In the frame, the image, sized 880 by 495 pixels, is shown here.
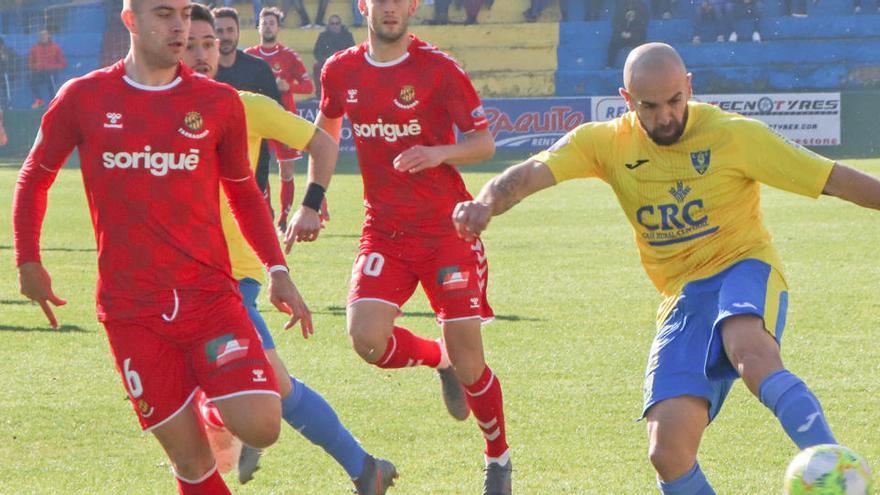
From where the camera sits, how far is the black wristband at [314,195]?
6.40 metres

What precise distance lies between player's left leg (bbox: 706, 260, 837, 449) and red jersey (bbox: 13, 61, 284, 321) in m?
1.70

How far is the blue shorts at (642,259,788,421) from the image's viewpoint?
500 centimetres

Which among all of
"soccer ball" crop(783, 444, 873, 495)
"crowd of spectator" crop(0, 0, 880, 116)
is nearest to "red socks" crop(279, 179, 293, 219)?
"soccer ball" crop(783, 444, 873, 495)

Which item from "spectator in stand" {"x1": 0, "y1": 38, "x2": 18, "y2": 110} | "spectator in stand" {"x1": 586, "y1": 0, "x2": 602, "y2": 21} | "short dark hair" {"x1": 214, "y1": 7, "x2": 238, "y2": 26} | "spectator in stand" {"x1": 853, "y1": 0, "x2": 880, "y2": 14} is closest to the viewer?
"short dark hair" {"x1": 214, "y1": 7, "x2": 238, "y2": 26}

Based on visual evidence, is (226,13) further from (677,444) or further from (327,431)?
(677,444)

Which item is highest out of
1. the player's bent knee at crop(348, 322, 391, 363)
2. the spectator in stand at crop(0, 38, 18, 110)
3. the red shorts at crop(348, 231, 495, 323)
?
the red shorts at crop(348, 231, 495, 323)

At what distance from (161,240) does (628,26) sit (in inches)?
1057

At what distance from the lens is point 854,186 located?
5.03 meters

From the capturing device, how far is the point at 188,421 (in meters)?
4.77

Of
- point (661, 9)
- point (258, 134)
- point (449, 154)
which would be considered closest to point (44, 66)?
point (661, 9)

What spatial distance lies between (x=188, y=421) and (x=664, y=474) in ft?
5.19

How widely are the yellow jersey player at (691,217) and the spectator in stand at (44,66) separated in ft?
90.2

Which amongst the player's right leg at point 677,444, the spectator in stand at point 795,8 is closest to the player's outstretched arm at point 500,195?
the player's right leg at point 677,444

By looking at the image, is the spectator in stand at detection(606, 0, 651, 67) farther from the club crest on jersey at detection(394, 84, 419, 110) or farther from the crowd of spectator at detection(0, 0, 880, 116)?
the club crest on jersey at detection(394, 84, 419, 110)
